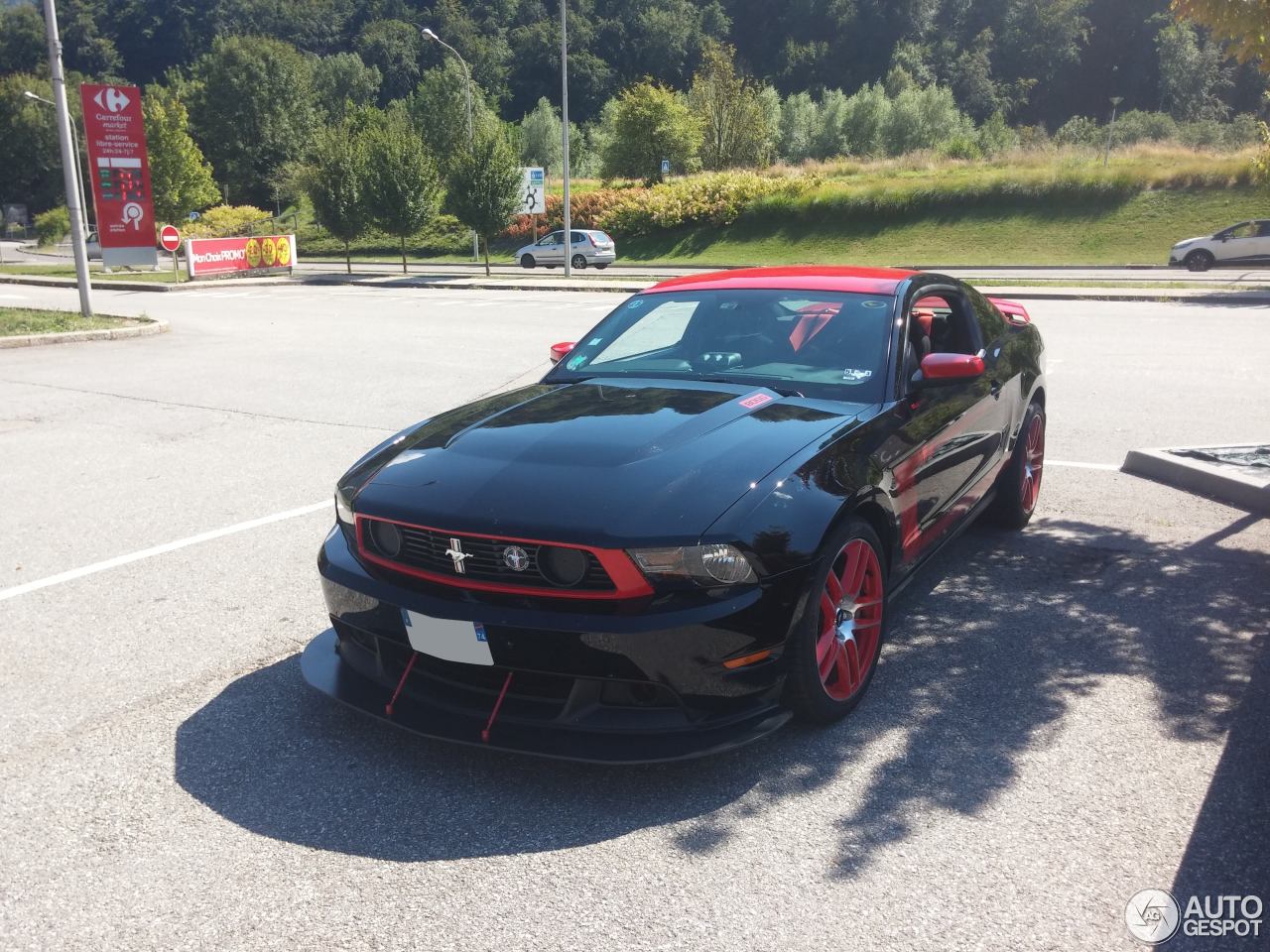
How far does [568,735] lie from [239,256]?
1427 inches

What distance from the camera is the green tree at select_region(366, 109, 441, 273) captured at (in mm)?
36594

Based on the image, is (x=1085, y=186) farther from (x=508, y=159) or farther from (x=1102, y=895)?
(x=1102, y=895)

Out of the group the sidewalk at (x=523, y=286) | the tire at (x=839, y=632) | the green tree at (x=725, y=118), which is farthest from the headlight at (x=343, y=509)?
the green tree at (x=725, y=118)

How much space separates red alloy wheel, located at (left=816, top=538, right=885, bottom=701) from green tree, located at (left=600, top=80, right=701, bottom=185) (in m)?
52.2

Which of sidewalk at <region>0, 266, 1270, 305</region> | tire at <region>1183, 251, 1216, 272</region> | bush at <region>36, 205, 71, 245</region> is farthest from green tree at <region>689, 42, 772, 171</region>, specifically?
bush at <region>36, 205, 71, 245</region>

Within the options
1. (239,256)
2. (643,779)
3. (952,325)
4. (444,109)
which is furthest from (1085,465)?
(444,109)

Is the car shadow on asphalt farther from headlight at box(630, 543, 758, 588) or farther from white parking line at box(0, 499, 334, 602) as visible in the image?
white parking line at box(0, 499, 334, 602)

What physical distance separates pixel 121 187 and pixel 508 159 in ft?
52.3

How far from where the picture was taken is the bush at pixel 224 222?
56219 millimetres

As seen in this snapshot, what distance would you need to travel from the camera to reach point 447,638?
325 cm

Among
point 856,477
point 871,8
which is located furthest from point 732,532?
point 871,8

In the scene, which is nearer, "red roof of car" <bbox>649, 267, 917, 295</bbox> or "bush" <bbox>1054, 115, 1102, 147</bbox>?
"red roof of car" <bbox>649, 267, 917, 295</bbox>

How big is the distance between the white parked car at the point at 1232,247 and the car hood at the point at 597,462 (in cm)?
3052

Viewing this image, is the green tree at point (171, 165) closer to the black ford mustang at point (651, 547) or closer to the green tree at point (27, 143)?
the black ford mustang at point (651, 547)
